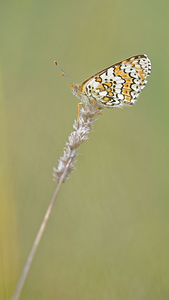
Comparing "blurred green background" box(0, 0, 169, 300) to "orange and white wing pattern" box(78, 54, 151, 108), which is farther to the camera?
"orange and white wing pattern" box(78, 54, 151, 108)

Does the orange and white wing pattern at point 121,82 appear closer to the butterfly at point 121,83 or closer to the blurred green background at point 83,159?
the butterfly at point 121,83

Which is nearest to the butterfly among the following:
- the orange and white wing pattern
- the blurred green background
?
the orange and white wing pattern

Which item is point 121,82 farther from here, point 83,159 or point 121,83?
point 83,159

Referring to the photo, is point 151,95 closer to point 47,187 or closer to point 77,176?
point 77,176

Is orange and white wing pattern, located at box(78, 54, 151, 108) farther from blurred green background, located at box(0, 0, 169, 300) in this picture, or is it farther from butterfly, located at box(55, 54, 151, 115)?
blurred green background, located at box(0, 0, 169, 300)

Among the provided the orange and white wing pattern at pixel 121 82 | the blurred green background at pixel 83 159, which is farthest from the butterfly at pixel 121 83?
the blurred green background at pixel 83 159

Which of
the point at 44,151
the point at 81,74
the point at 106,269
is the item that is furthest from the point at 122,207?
the point at 81,74
